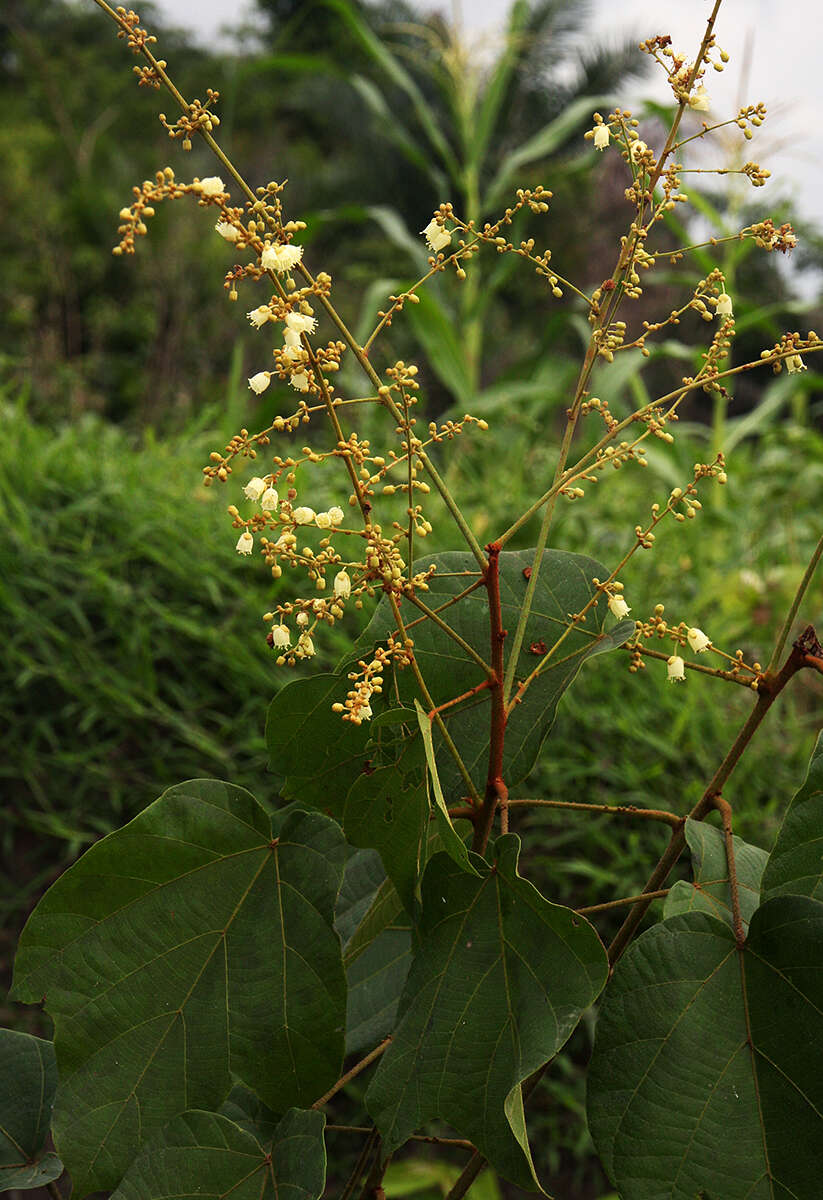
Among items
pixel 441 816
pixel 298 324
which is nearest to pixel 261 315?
pixel 298 324

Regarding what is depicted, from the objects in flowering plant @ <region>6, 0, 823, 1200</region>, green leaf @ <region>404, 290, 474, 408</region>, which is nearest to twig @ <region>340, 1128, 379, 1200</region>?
flowering plant @ <region>6, 0, 823, 1200</region>

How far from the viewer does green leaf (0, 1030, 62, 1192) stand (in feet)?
2.05

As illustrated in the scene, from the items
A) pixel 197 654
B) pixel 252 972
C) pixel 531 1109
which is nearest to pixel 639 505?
pixel 197 654

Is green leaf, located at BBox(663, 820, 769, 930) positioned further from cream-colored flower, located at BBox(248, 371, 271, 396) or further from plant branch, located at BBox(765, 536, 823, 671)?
cream-colored flower, located at BBox(248, 371, 271, 396)

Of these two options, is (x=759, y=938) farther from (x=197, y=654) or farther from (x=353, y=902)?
(x=197, y=654)

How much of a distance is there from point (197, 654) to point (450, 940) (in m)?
1.27

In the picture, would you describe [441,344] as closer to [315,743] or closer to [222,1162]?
[315,743]

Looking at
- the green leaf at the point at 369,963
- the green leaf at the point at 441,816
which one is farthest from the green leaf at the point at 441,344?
the green leaf at the point at 441,816

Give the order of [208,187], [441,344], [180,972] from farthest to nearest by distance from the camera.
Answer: [441,344]
[180,972]
[208,187]

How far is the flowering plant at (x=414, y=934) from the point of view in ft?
1.61

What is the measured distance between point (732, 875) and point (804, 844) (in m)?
0.05

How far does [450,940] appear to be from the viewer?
0.55 meters

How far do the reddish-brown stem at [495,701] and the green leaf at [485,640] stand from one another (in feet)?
0.18

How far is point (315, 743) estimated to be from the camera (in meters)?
0.61
